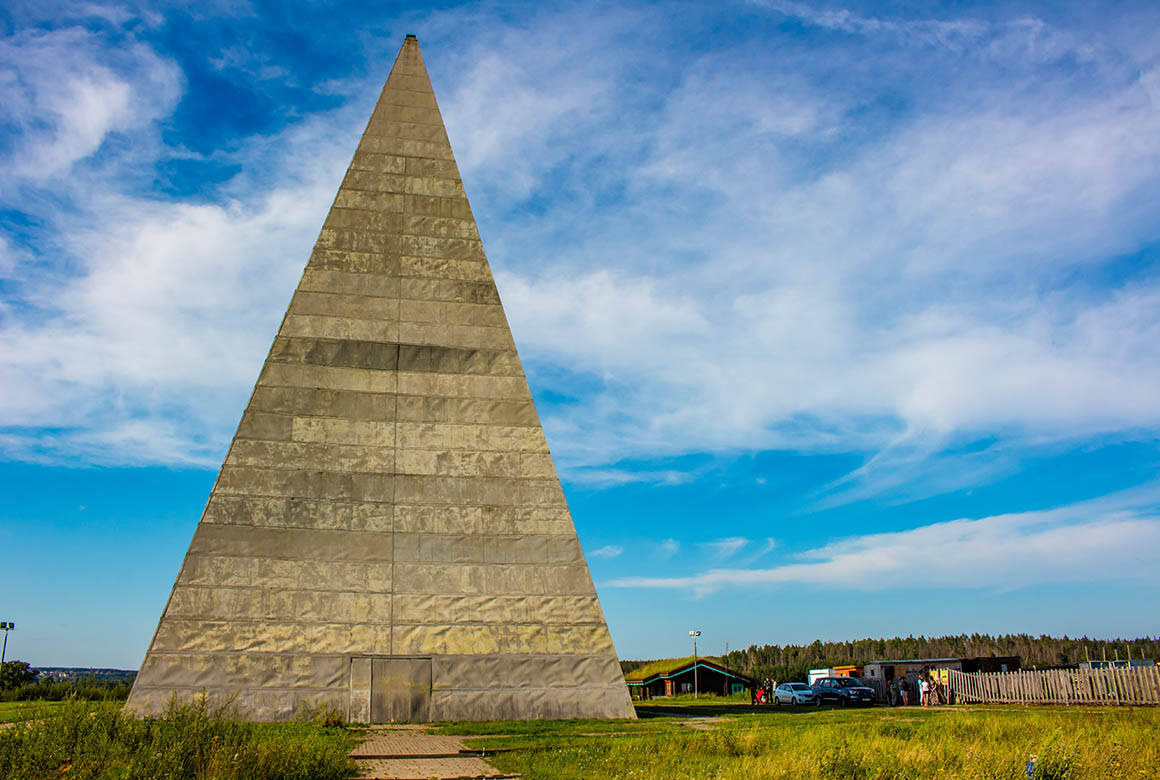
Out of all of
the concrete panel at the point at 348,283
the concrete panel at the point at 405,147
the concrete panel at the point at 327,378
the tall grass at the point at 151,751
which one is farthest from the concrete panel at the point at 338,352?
the tall grass at the point at 151,751

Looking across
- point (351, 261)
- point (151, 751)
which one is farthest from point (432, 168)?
point (151, 751)

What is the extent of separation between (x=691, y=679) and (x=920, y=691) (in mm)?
25616

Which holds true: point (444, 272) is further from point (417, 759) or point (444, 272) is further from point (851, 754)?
point (851, 754)

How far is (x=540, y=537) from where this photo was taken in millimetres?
21938

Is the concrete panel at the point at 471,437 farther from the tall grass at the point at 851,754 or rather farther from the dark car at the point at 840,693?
the dark car at the point at 840,693

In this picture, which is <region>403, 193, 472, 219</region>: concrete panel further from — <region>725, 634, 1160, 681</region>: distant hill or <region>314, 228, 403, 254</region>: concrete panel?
<region>725, 634, 1160, 681</region>: distant hill

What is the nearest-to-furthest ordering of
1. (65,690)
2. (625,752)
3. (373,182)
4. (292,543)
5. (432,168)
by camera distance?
1. (625,752)
2. (292,543)
3. (373,182)
4. (65,690)
5. (432,168)

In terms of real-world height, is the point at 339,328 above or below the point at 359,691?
above

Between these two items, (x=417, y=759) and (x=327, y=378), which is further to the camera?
(x=327, y=378)

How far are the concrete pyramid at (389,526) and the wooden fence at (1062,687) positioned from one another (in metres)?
19.2

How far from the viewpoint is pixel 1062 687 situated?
30.3 meters

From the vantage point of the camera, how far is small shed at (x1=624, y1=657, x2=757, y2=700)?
186ft

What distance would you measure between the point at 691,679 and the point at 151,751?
5613 cm

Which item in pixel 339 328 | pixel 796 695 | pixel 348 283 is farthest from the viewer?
pixel 796 695
